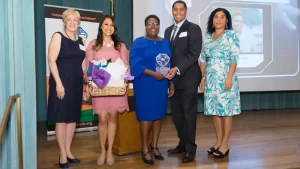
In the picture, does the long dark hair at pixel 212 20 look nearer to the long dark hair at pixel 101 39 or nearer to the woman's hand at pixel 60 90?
the long dark hair at pixel 101 39

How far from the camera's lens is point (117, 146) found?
11.1ft

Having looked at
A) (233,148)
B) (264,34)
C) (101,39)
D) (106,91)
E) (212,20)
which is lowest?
(233,148)

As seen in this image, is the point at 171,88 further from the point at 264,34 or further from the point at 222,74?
the point at 264,34

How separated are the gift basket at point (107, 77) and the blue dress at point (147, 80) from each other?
0.11 meters

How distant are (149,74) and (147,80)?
9 centimetres

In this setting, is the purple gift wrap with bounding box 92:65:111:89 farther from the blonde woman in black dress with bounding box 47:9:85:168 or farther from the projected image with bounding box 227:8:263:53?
the projected image with bounding box 227:8:263:53

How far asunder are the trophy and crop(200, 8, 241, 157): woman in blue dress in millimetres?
485

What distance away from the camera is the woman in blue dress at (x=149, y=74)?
2.88 metres

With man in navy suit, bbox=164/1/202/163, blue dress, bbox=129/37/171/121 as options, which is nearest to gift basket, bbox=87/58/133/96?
blue dress, bbox=129/37/171/121

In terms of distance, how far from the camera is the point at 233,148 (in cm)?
366

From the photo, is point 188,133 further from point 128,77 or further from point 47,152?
point 47,152

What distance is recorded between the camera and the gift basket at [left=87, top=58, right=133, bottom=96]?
9.18 feet

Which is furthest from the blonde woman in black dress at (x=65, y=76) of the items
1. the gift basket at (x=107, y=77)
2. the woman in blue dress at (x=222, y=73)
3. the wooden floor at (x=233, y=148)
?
the woman in blue dress at (x=222, y=73)

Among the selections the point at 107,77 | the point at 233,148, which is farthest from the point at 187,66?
the point at 233,148
